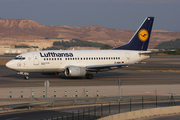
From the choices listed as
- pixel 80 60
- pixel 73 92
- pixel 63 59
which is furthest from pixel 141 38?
pixel 73 92

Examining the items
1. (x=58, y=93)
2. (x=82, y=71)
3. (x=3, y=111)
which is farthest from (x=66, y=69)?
(x=3, y=111)

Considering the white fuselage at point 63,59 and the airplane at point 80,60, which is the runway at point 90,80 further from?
the white fuselage at point 63,59

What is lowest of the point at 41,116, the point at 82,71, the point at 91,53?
the point at 41,116

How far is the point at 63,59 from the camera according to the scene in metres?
48.9

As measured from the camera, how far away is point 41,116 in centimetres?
2180

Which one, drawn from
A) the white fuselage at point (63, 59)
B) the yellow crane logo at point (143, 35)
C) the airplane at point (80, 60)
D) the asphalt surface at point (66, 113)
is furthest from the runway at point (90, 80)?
the asphalt surface at point (66, 113)

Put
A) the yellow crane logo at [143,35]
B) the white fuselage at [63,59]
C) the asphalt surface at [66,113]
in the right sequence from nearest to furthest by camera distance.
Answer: the asphalt surface at [66,113], the white fuselage at [63,59], the yellow crane logo at [143,35]

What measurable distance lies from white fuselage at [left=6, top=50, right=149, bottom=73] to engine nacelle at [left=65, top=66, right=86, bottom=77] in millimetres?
1816

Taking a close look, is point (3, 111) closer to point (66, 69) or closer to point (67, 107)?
point (67, 107)

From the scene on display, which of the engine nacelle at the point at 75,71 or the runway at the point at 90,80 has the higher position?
the engine nacelle at the point at 75,71

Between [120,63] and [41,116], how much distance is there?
3178 centimetres

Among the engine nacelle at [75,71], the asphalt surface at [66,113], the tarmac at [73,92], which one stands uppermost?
the engine nacelle at [75,71]

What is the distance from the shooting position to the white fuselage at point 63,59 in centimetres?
4684

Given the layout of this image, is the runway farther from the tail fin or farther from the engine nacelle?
the tail fin
